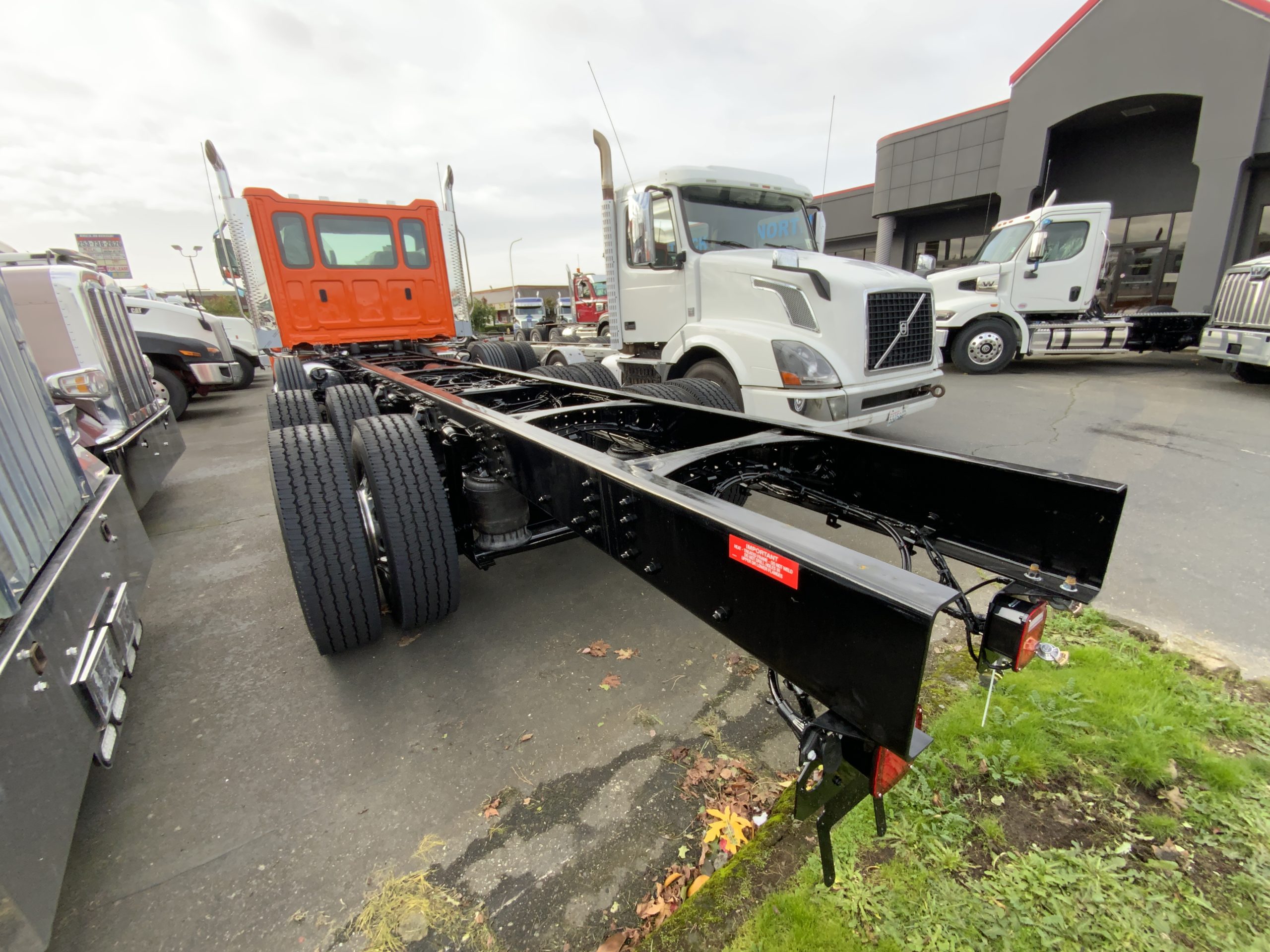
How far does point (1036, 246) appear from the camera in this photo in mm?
9383

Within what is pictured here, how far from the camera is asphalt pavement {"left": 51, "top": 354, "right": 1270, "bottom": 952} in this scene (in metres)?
1.59

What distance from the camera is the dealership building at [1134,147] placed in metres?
11.3

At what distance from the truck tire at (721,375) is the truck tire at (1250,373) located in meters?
9.10

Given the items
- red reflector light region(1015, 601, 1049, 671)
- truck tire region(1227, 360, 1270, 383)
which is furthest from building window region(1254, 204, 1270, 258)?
red reflector light region(1015, 601, 1049, 671)

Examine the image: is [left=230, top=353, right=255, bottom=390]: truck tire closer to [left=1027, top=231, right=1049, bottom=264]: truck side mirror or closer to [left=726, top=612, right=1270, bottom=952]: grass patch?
[left=726, top=612, right=1270, bottom=952]: grass patch

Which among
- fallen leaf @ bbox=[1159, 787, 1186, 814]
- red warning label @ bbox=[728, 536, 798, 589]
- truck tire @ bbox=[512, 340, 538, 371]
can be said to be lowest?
fallen leaf @ bbox=[1159, 787, 1186, 814]

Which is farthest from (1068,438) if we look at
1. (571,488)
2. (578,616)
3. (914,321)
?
(571,488)

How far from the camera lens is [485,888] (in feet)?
5.21

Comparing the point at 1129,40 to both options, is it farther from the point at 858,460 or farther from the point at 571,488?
the point at 571,488

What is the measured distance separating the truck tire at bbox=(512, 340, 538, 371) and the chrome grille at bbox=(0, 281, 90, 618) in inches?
235

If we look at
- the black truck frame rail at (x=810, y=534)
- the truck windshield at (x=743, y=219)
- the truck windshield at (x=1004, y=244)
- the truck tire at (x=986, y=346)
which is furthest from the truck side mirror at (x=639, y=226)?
the truck windshield at (x=1004, y=244)

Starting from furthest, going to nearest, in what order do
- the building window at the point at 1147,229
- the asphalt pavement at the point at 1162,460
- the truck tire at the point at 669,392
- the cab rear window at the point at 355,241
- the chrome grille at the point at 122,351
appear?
the building window at the point at 1147,229 → the cab rear window at the point at 355,241 → the truck tire at the point at 669,392 → the chrome grille at the point at 122,351 → the asphalt pavement at the point at 1162,460

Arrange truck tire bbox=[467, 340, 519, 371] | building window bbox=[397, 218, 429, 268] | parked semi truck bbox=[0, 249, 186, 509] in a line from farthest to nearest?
truck tire bbox=[467, 340, 519, 371] → building window bbox=[397, 218, 429, 268] → parked semi truck bbox=[0, 249, 186, 509]

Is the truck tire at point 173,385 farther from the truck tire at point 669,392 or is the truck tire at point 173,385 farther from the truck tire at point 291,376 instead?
the truck tire at point 669,392
